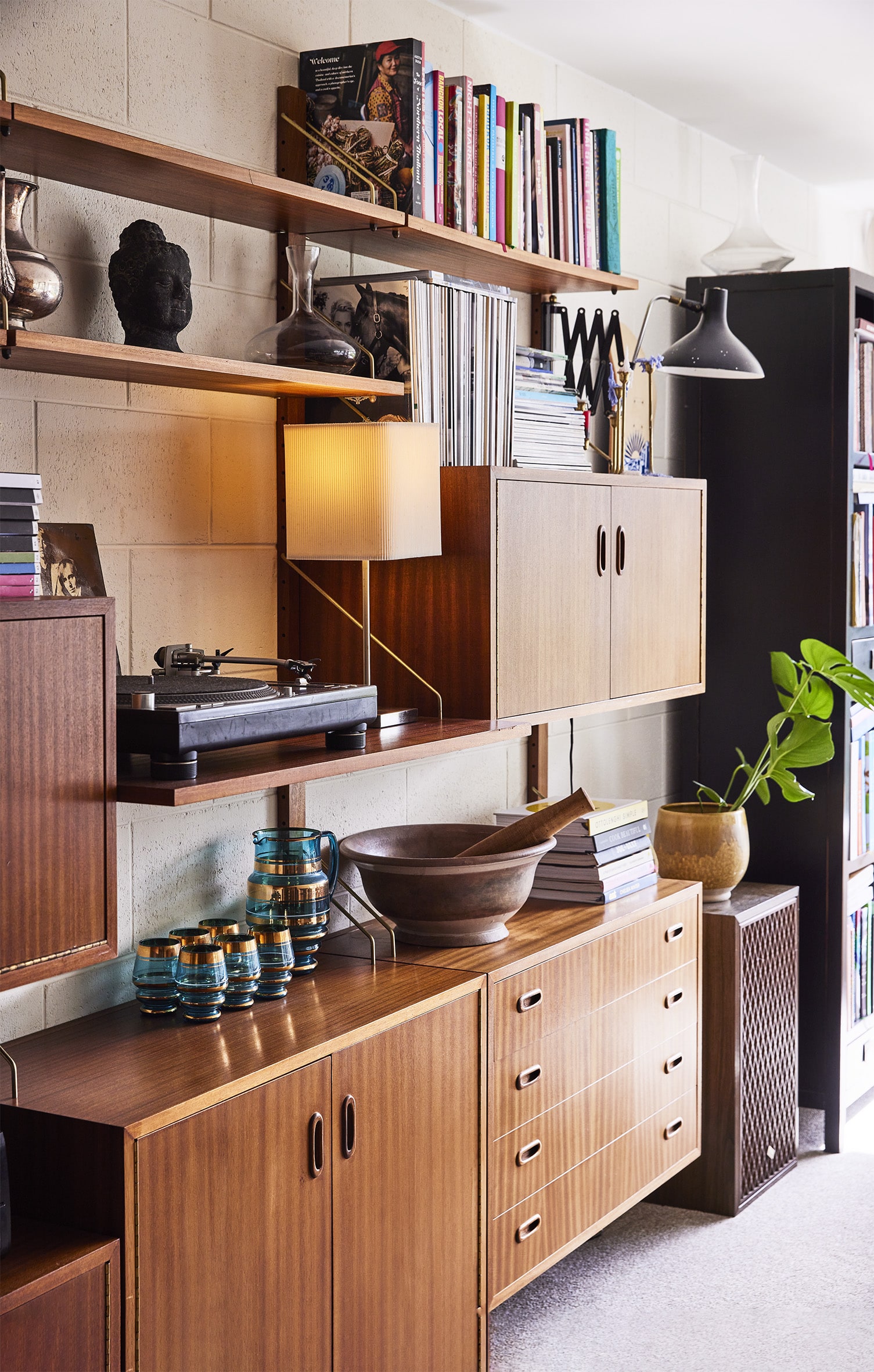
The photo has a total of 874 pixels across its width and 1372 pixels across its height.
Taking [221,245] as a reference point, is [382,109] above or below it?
→ above

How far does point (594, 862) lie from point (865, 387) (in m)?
1.60

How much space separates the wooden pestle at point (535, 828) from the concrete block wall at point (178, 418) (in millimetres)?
318

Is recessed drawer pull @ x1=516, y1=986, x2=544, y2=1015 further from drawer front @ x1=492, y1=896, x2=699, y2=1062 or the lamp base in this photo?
the lamp base

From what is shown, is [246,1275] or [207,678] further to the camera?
[207,678]

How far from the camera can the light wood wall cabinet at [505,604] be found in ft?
8.33

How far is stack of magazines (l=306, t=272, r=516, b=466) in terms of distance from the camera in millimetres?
2477

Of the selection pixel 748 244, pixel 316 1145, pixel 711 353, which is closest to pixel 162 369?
pixel 316 1145

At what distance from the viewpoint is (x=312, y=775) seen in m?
2.06

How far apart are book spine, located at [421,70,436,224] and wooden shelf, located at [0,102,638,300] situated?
59 mm

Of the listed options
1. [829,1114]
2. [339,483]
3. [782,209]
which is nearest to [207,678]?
[339,483]

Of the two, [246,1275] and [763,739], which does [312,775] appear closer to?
[246,1275]

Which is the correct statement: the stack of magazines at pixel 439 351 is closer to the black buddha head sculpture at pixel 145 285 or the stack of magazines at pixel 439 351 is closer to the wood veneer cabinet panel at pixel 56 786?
the black buddha head sculpture at pixel 145 285

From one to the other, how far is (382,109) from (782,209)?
2.34 meters

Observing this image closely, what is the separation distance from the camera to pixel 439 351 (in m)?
2.52
